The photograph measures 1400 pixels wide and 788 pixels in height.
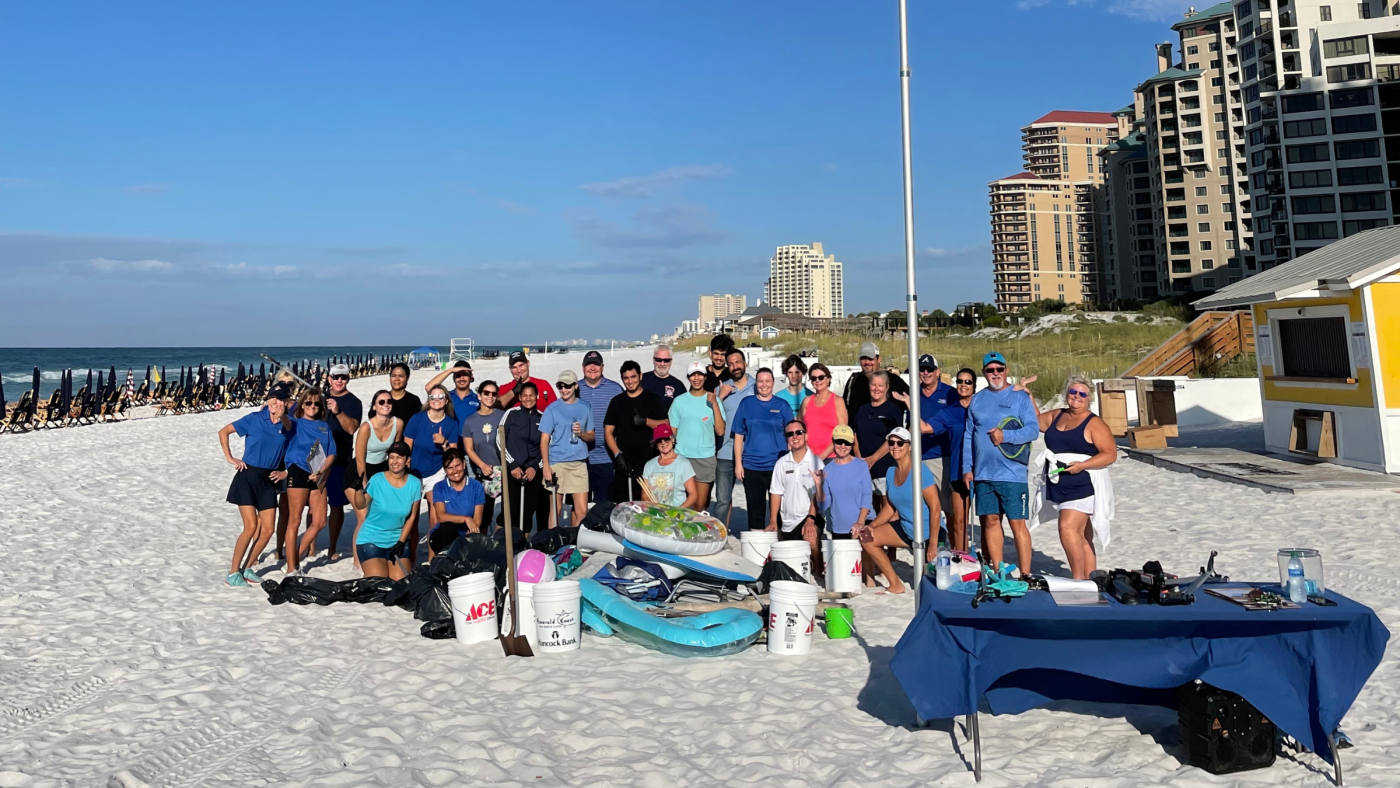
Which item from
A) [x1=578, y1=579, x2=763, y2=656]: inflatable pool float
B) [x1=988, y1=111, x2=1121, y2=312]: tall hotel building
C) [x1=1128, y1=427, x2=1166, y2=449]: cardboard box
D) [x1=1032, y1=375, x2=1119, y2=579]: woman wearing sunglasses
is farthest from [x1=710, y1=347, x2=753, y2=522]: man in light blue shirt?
[x1=988, y1=111, x2=1121, y2=312]: tall hotel building

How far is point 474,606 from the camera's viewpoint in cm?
639

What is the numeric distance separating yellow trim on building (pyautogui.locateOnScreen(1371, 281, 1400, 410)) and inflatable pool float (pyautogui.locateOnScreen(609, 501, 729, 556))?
30.3 feet

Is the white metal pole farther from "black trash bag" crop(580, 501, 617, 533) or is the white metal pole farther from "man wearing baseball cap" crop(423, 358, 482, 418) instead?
"man wearing baseball cap" crop(423, 358, 482, 418)

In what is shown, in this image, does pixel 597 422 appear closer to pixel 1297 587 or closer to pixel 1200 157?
pixel 1297 587

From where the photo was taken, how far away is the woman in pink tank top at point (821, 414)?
8211 millimetres

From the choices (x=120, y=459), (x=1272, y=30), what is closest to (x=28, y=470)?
(x=120, y=459)

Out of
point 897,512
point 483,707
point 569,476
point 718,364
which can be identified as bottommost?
point 483,707

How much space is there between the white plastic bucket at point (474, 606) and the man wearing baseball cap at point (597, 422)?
2.51 metres

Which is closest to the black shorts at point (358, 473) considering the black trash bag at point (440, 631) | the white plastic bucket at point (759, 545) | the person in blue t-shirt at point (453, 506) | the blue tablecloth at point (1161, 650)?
the person in blue t-shirt at point (453, 506)

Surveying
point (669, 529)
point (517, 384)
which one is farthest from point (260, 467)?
point (669, 529)

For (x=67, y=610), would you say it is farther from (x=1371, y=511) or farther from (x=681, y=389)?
(x=1371, y=511)

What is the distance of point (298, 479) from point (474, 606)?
2802 millimetres

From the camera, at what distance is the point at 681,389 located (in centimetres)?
945

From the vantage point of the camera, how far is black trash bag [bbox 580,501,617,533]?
7711mm
